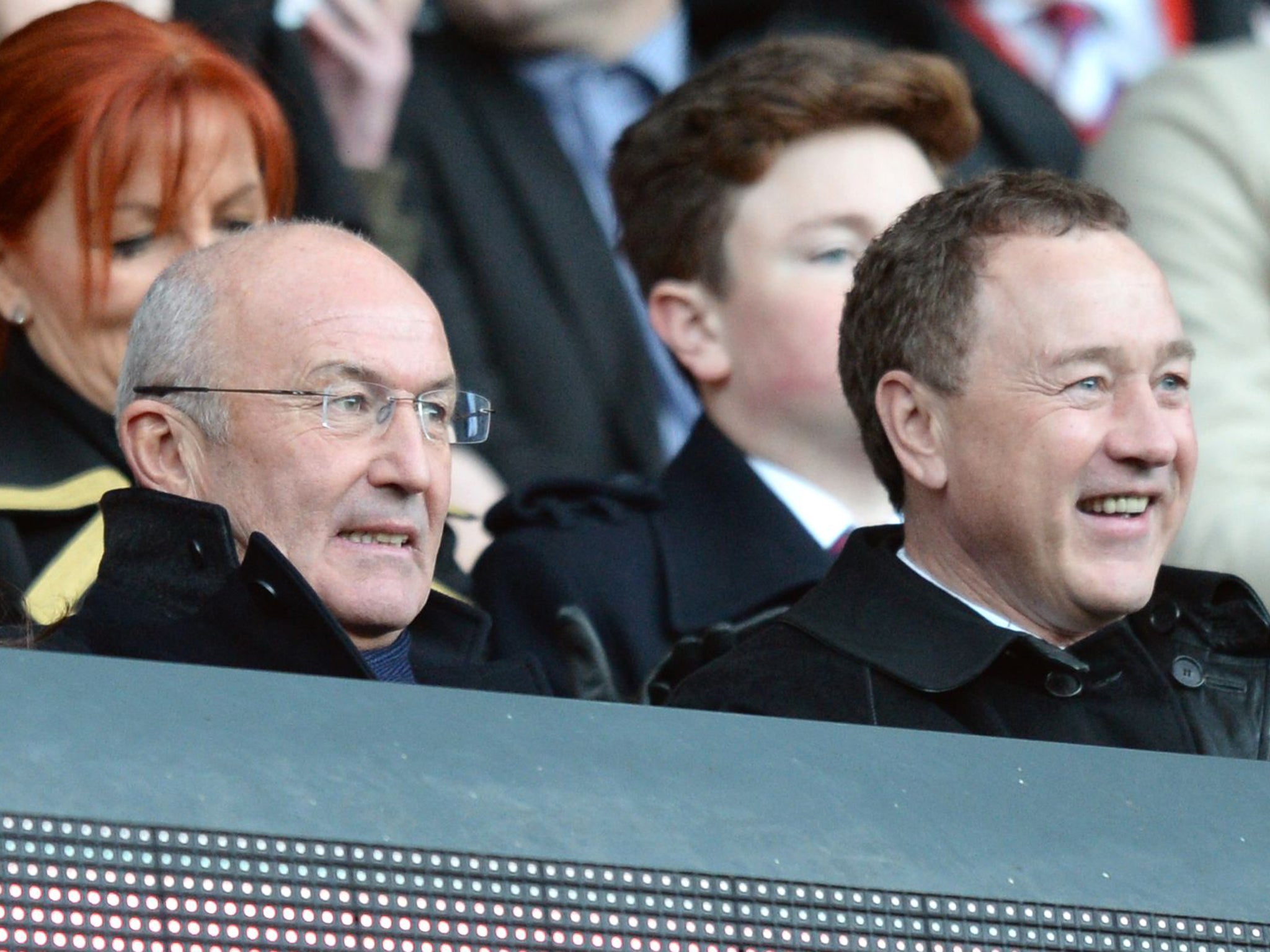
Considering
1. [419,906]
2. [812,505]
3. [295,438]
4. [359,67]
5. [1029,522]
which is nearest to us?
[419,906]

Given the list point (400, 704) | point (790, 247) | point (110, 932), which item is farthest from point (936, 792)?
point (790, 247)

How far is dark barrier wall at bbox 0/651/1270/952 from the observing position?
229 centimetres

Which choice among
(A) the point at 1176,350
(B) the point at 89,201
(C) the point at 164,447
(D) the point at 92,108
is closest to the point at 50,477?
(B) the point at 89,201

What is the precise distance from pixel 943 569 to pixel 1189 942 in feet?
2.53

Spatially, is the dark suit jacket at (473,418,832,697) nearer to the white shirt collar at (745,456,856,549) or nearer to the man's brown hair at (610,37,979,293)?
the white shirt collar at (745,456,856,549)

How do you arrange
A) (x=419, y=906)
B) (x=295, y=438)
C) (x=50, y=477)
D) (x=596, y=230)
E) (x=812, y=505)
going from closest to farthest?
(x=419, y=906) < (x=295, y=438) < (x=50, y=477) < (x=812, y=505) < (x=596, y=230)

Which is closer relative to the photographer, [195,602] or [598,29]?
[195,602]

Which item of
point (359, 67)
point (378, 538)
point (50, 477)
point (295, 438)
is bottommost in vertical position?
point (50, 477)

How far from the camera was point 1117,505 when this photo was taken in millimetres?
3176

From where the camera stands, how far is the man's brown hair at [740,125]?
425cm

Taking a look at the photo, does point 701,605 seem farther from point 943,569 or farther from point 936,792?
point 936,792

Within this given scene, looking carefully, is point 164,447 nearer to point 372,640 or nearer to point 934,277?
point 372,640

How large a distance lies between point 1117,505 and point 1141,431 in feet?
0.32

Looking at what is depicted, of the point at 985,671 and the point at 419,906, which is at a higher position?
the point at 419,906
